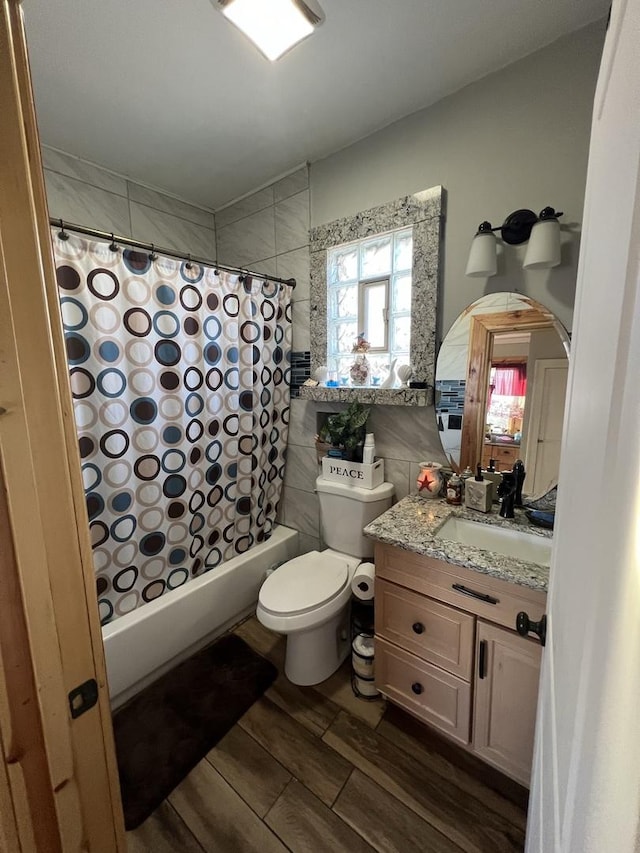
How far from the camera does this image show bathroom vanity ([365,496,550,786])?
1.06m

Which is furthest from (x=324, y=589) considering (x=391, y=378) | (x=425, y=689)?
(x=391, y=378)

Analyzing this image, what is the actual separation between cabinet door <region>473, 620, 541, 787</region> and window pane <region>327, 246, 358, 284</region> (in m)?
1.67

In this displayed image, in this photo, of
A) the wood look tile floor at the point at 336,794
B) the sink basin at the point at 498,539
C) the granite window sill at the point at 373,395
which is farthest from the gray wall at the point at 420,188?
the wood look tile floor at the point at 336,794

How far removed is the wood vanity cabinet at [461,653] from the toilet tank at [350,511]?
38 cm

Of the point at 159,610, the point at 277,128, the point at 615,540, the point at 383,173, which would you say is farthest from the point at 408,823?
the point at 277,128

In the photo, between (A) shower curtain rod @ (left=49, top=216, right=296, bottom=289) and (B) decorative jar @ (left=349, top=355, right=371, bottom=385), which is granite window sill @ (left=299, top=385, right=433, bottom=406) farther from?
(A) shower curtain rod @ (left=49, top=216, right=296, bottom=289)

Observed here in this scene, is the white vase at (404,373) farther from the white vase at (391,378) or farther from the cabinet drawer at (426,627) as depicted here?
the cabinet drawer at (426,627)

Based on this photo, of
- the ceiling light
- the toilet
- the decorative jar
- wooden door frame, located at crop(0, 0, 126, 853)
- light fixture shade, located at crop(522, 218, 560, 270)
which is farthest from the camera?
the decorative jar

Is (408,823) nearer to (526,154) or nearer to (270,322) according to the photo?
(270,322)

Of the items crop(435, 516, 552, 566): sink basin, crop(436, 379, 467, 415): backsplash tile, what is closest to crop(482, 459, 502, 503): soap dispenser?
crop(435, 516, 552, 566): sink basin

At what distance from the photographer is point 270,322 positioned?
1941 mm

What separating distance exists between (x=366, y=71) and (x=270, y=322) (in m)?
1.10

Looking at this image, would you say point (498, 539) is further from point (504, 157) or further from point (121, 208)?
point (121, 208)

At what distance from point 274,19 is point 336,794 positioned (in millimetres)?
2540
